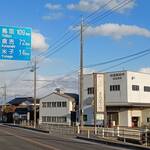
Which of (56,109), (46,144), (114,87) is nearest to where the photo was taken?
(46,144)

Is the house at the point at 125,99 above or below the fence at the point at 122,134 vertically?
above

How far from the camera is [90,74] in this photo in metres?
80.4

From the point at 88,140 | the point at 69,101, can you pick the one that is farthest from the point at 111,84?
the point at 88,140

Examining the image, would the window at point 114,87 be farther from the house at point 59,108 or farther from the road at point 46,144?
the road at point 46,144

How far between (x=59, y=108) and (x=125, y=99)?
62.3ft

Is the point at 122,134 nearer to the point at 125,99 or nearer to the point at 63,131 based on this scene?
the point at 63,131

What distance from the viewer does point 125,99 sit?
7531 centimetres

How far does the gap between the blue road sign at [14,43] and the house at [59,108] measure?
51620 millimetres

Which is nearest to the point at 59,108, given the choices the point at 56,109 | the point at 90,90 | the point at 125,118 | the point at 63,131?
Answer: the point at 56,109

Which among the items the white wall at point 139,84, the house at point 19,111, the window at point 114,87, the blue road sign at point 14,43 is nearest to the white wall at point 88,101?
the window at point 114,87

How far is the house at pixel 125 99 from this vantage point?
7581 cm

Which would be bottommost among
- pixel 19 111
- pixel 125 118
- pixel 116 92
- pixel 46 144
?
pixel 46 144

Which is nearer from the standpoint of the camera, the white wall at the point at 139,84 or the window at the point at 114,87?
the white wall at the point at 139,84

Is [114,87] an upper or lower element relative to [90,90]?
upper
